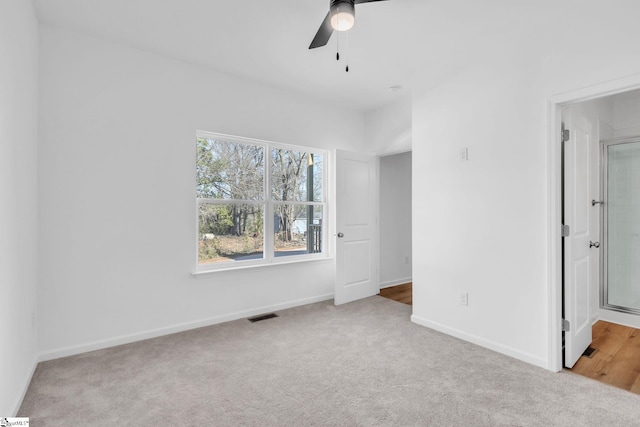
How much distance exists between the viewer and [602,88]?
2.18 m

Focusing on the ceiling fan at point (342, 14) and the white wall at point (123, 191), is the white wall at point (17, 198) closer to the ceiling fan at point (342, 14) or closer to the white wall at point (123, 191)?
the white wall at point (123, 191)

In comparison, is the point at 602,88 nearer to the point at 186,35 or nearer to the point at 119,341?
the point at 186,35

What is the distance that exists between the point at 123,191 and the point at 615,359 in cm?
432

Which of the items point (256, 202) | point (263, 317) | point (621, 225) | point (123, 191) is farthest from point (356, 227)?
point (621, 225)

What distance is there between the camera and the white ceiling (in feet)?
7.85

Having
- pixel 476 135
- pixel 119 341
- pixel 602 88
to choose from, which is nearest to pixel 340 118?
pixel 476 135

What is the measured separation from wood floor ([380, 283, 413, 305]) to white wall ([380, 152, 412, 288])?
173mm

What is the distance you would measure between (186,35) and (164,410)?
9.24 ft

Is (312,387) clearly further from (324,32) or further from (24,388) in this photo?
(324,32)

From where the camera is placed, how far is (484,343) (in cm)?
286

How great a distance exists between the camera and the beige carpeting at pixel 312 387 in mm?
1888

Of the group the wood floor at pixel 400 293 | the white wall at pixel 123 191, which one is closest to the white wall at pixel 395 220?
the wood floor at pixel 400 293

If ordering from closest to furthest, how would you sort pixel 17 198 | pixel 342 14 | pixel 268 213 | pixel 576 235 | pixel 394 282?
pixel 342 14 < pixel 17 198 < pixel 576 235 < pixel 268 213 < pixel 394 282

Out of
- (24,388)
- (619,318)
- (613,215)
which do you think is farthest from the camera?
(613,215)
